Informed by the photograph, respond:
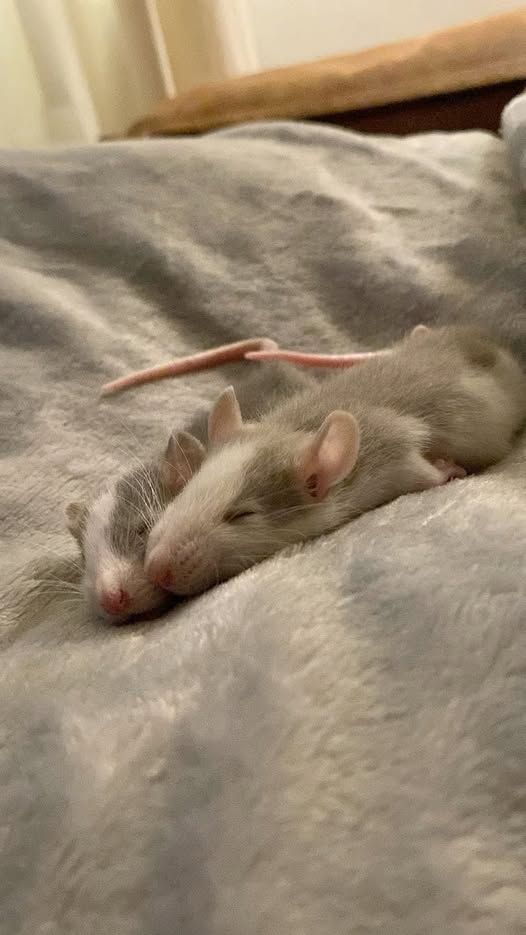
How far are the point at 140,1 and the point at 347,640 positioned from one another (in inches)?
88.8

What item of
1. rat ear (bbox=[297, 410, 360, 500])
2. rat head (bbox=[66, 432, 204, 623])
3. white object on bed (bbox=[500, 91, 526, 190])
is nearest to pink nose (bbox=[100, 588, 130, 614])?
rat head (bbox=[66, 432, 204, 623])

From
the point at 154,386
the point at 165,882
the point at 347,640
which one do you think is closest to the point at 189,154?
the point at 154,386

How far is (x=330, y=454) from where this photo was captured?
0.91m

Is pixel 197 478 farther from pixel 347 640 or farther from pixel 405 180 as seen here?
pixel 405 180

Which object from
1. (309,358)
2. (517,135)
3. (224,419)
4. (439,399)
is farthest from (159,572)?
(517,135)

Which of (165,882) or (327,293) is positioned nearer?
(165,882)

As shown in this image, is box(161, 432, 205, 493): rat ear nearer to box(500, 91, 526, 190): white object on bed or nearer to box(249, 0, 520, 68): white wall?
box(500, 91, 526, 190): white object on bed

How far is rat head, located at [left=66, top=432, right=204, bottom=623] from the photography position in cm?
81

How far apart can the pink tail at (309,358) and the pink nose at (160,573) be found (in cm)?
51

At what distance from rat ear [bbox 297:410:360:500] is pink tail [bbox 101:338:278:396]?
1.24 feet

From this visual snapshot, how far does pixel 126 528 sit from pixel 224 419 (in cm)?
19

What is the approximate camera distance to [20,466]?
40.4 inches

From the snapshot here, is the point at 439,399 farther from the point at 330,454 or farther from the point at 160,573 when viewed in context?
the point at 160,573

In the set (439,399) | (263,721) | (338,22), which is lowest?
(439,399)
